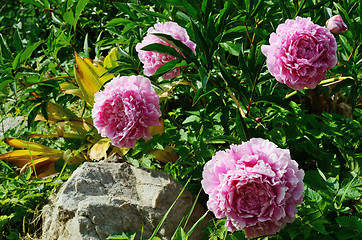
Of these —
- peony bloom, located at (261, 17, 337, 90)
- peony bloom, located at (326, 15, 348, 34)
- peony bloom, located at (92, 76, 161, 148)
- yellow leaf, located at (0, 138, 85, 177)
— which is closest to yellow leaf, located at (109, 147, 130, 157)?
yellow leaf, located at (0, 138, 85, 177)

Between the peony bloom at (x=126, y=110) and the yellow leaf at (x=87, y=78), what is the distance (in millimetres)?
557

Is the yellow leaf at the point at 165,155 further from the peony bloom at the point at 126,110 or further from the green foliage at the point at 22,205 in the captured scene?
the green foliage at the point at 22,205

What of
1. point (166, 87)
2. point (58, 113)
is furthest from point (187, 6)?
point (58, 113)

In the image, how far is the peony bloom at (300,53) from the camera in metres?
1.38

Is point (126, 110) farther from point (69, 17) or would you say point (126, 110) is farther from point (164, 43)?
point (69, 17)

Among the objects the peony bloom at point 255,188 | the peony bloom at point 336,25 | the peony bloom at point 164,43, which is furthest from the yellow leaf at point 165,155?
the peony bloom at point 336,25

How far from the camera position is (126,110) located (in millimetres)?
1558

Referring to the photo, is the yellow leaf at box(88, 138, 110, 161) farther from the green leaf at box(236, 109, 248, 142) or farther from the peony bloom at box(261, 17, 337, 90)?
the peony bloom at box(261, 17, 337, 90)

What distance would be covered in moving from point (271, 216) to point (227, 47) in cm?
86

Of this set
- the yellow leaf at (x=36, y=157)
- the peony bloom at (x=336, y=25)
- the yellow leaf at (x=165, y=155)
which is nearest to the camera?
the peony bloom at (x=336, y=25)

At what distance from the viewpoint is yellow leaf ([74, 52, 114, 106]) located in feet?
7.13

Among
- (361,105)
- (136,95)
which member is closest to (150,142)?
(136,95)

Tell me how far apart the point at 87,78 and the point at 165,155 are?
587 mm

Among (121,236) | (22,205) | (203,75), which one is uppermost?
(203,75)
